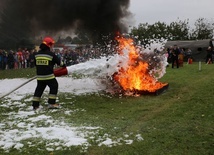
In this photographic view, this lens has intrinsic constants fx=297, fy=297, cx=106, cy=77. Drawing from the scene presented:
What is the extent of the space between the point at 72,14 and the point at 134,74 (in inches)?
119

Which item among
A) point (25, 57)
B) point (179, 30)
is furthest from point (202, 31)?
point (25, 57)

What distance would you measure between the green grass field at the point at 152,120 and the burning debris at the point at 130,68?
59cm

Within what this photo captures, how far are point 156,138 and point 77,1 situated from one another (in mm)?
6190

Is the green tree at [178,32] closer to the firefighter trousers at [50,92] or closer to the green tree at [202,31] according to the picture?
the green tree at [202,31]

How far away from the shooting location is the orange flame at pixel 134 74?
987cm

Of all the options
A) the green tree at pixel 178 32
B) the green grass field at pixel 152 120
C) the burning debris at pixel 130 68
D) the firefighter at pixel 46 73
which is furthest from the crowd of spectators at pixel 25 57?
the green tree at pixel 178 32

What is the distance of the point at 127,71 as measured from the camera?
32.2 feet

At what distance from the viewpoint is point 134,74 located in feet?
32.8

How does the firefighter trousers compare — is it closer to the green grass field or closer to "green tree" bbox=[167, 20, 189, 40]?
the green grass field

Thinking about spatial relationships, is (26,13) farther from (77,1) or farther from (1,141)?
(1,141)

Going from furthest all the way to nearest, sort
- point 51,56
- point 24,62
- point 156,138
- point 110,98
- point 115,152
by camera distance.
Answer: point 24,62, point 110,98, point 51,56, point 156,138, point 115,152

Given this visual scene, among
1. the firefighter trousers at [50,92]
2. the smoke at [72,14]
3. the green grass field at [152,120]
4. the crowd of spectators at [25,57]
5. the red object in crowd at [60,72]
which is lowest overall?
the green grass field at [152,120]

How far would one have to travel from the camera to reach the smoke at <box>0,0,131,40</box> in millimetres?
9734

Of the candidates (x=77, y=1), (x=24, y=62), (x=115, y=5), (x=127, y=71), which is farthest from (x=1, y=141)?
(x=24, y=62)
